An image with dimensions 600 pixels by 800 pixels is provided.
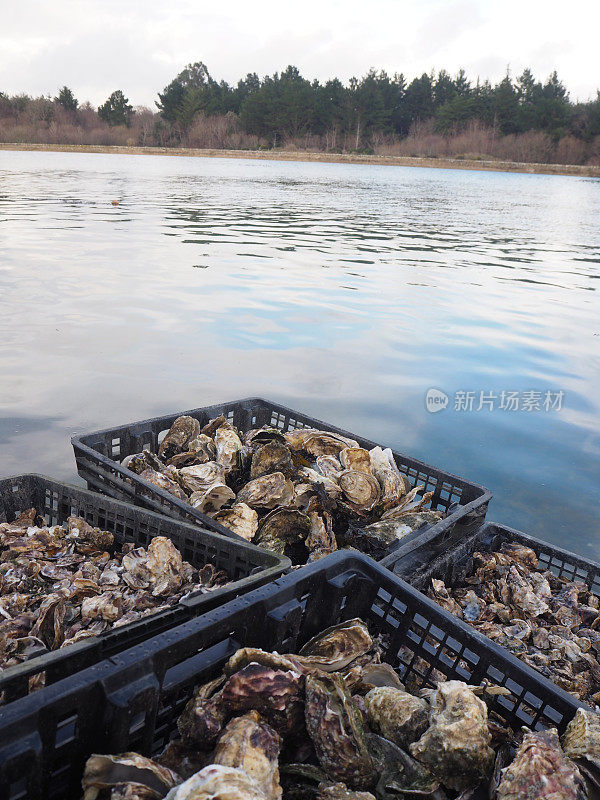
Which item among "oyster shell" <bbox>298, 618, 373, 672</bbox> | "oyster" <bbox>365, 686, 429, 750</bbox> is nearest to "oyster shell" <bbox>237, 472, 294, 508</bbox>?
"oyster shell" <bbox>298, 618, 373, 672</bbox>

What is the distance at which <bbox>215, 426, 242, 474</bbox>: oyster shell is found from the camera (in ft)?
11.9

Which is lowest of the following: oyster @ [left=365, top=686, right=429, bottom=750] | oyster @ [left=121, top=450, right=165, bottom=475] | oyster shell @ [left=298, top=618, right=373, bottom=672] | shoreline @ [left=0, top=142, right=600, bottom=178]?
oyster @ [left=121, top=450, right=165, bottom=475]

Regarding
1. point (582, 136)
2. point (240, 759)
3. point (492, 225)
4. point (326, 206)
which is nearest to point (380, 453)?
point (240, 759)

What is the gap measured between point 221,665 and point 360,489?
182 cm

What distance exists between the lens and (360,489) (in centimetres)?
348

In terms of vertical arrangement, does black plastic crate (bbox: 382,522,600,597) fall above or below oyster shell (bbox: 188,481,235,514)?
below

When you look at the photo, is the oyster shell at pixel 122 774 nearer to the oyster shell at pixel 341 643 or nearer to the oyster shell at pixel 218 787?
the oyster shell at pixel 218 787

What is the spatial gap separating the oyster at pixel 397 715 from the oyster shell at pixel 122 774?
2.06ft

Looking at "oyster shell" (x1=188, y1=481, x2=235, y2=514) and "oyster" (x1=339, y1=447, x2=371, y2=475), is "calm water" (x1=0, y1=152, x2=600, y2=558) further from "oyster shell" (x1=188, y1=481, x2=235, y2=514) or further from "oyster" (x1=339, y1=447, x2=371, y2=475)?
"oyster shell" (x1=188, y1=481, x2=235, y2=514)

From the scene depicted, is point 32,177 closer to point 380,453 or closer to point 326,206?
point 326,206

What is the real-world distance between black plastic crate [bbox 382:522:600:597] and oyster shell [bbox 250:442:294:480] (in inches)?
36.7

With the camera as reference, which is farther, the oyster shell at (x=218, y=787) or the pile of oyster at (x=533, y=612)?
the pile of oyster at (x=533, y=612)

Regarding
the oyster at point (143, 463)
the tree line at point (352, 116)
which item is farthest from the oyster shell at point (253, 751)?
the tree line at point (352, 116)

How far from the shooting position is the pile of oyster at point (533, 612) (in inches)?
99.7
